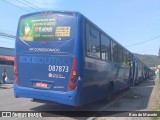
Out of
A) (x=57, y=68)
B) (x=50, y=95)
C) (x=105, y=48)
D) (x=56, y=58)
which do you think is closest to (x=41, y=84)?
(x=50, y=95)

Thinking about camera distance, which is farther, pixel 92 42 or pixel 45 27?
pixel 92 42

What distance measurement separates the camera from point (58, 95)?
33.4 ft

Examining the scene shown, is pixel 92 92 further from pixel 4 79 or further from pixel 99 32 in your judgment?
pixel 4 79

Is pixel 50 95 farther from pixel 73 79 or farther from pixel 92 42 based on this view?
pixel 92 42

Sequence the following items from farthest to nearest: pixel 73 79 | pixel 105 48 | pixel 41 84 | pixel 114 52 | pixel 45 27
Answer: pixel 114 52, pixel 105 48, pixel 45 27, pixel 41 84, pixel 73 79

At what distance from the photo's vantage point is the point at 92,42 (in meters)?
11.5

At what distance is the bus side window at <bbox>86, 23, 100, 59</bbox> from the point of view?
1100 cm

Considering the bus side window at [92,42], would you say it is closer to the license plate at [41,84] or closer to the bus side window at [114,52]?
the license plate at [41,84]

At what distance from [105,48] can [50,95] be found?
169 inches

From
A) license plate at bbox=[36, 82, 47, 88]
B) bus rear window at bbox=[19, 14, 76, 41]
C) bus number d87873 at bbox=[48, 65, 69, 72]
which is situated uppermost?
bus rear window at bbox=[19, 14, 76, 41]

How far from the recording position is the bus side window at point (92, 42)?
11003mm

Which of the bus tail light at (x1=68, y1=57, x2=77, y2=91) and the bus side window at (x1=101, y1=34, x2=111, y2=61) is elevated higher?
the bus side window at (x1=101, y1=34, x2=111, y2=61)

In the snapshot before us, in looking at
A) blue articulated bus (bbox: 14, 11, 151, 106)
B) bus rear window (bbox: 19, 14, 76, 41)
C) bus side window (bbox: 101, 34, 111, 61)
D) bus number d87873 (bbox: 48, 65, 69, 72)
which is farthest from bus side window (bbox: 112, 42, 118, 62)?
bus number d87873 (bbox: 48, 65, 69, 72)

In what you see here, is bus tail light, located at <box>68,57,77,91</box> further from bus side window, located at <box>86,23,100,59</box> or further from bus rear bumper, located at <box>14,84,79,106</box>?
bus side window, located at <box>86,23,100,59</box>
